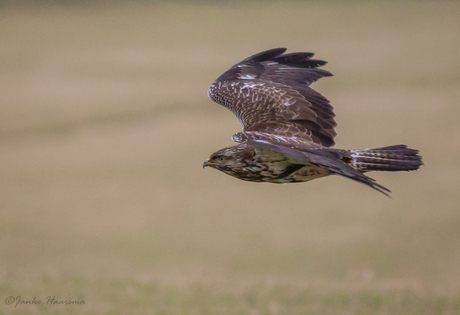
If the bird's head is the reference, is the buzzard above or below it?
above

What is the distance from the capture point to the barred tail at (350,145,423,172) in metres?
6.93

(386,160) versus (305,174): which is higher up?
(386,160)

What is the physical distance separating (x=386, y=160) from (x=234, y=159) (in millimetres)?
1733

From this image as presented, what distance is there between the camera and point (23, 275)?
18.8 meters

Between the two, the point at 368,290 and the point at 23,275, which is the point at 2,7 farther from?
the point at 368,290

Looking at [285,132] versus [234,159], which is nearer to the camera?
[234,159]

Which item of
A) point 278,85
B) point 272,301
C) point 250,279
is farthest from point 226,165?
point 250,279

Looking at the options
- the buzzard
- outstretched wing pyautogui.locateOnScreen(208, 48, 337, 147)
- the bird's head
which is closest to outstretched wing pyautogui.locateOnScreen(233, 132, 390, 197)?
the buzzard

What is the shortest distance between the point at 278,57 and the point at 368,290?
1103cm

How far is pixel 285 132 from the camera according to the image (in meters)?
8.18

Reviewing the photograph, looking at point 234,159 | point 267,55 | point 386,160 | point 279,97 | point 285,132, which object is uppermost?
point 267,55

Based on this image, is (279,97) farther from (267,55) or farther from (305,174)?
(305,174)

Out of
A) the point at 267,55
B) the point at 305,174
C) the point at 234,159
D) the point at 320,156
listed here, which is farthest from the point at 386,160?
the point at 267,55

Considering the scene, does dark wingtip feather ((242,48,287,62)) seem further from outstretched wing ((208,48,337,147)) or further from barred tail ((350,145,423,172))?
barred tail ((350,145,423,172))
